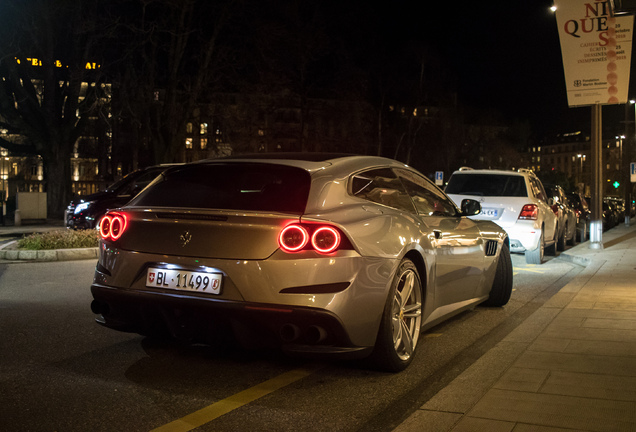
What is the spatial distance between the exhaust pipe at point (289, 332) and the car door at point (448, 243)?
1.68m

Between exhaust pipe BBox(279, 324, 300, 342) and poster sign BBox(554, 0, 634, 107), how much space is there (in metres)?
12.7

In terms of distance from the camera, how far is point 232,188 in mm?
5160

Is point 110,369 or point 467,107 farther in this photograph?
point 467,107

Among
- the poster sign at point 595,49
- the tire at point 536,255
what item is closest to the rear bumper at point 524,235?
the tire at point 536,255

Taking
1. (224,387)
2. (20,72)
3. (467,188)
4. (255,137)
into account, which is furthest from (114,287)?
(255,137)

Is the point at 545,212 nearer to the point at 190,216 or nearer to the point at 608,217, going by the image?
the point at 190,216

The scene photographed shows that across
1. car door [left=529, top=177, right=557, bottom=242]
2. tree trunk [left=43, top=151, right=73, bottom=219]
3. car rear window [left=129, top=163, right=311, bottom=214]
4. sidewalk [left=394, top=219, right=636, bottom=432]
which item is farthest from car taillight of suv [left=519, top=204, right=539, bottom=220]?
tree trunk [left=43, top=151, right=73, bottom=219]

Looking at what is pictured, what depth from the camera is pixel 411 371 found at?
5.31 metres

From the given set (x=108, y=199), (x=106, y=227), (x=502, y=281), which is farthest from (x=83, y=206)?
(x=106, y=227)

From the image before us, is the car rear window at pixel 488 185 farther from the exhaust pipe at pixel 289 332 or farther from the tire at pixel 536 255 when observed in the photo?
the exhaust pipe at pixel 289 332

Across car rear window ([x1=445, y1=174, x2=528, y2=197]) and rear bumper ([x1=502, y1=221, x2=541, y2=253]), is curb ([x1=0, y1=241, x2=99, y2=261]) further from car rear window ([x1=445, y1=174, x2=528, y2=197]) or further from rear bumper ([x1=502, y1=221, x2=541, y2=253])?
rear bumper ([x1=502, y1=221, x2=541, y2=253])

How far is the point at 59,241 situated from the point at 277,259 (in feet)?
33.8

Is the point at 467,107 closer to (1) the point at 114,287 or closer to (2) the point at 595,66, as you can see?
(2) the point at 595,66

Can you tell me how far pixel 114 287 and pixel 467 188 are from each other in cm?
1014
